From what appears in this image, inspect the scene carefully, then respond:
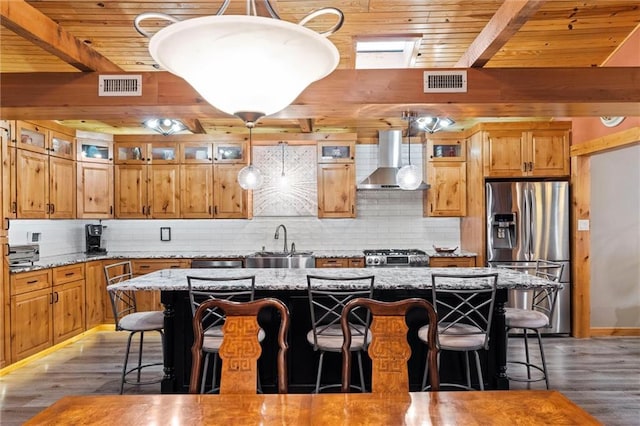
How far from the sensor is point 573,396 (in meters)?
→ 3.20

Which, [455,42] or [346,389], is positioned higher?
[455,42]

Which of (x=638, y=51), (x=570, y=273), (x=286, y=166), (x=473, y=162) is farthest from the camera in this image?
(x=286, y=166)

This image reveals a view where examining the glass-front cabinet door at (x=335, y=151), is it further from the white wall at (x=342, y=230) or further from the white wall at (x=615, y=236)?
the white wall at (x=615, y=236)

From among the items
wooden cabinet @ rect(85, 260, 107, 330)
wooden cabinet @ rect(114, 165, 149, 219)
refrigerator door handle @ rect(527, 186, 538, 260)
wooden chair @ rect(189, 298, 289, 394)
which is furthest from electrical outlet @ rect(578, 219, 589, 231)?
wooden cabinet @ rect(85, 260, 107, 330)

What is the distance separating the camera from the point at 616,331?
4.90 m

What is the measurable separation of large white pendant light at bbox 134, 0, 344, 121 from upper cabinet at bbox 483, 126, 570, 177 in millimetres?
4331

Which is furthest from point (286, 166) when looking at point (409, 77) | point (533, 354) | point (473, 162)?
point (533, 354)

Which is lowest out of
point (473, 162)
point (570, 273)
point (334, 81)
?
point (570, 273)

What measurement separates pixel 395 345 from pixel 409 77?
2.09 m

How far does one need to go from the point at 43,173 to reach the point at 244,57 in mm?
4485

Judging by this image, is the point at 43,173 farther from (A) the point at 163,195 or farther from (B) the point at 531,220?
(B) the point at 531,220

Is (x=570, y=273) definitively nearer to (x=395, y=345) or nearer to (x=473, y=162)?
(x=473, y=162)

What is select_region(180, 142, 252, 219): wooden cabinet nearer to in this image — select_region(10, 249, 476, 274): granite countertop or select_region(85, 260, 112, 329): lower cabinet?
select_region(10, 249, 476, 274): granite countertop

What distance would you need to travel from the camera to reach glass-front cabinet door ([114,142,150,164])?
17.9 feet
